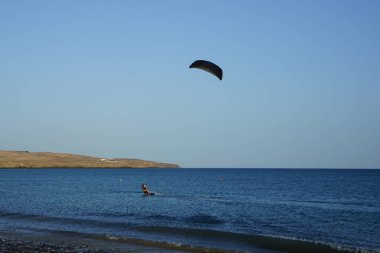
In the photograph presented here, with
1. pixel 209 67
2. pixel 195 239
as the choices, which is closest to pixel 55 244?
pixel 195 239

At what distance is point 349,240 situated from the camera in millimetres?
33188

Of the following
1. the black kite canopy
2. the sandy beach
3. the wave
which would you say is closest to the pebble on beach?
the sandy beach

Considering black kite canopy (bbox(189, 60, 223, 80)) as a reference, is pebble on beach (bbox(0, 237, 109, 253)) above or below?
below

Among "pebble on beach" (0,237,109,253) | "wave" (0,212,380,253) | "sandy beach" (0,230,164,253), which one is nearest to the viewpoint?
"pebble on beach" (0,237,109,253)

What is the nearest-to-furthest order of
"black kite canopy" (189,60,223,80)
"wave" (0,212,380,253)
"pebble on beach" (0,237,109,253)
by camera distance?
"black kite canopy" (189,60,223,80) < "pebble on beach" (0,237,109,253) < "wave" (0,212,380,253)

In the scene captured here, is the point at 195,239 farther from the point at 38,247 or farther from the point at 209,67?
the point at 209,67

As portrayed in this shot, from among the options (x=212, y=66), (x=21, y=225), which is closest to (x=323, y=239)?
(x=212, y=66)

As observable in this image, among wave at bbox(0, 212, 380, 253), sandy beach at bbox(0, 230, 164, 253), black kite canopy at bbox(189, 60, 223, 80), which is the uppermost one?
black kite canopy at bbox(189, 60, 223, 80)

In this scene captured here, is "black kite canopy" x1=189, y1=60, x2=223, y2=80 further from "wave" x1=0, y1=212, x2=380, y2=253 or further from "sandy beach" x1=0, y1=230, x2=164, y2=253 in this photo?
"wave" x1=0, y1=212, x2=380, y2=253

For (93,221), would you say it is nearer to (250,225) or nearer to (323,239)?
(250,225)

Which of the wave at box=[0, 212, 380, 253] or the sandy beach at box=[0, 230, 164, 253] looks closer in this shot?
the sandy beach at box=[0, 230, 164, 253]

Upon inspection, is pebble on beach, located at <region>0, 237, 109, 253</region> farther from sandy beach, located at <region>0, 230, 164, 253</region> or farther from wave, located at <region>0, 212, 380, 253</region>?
wave, located at <region>0, 212, 380, 253</region>

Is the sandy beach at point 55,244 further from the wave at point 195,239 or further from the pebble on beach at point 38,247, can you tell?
the wave at point 195,239

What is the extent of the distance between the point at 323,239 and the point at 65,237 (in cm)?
1726
